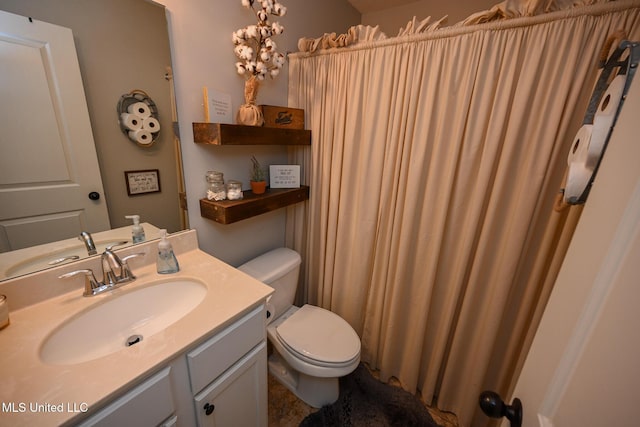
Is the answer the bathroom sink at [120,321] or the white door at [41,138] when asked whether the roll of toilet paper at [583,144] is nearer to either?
the bathroom sink at [120,321]

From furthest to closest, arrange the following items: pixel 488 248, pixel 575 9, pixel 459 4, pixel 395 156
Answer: pixel 459 4 < pixel 395 156 < pixel 488 248 < pixel 575 9

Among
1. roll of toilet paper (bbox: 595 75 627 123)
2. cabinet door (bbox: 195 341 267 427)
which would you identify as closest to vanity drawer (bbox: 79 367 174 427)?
cabinet door (bbox: 195 341 267 427)

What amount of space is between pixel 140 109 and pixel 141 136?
103 millimetres

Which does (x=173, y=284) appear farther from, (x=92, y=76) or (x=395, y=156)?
(x=395, y=156)

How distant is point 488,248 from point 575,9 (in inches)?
35.6

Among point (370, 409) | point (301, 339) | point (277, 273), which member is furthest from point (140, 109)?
point (370, 409)

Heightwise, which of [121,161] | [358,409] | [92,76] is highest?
[92,76]

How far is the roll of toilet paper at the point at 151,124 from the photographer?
97 cm

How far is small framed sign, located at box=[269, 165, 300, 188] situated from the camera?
1.49m

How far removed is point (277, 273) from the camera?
1.37 meters

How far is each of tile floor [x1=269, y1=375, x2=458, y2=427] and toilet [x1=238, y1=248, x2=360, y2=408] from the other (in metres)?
0.03

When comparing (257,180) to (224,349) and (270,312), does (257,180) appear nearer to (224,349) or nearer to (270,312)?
(270,312)

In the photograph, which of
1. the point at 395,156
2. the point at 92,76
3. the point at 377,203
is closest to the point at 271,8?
the point at 92,76

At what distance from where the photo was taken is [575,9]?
0.82 meters
